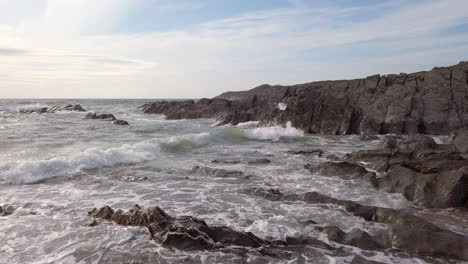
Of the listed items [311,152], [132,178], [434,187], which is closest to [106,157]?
[132,178]

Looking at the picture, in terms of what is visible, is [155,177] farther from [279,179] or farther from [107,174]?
[279,179]

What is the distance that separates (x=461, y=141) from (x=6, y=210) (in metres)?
16.4

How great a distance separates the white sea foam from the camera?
24.6 m

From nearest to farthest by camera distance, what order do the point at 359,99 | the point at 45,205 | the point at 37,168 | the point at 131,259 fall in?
the point at 131,259
the point at 45,205
the point at 37,168
the point at 359,99

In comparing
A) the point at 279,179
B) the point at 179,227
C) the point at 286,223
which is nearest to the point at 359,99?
the point at 279,179

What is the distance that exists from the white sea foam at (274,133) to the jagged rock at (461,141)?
10161 mm

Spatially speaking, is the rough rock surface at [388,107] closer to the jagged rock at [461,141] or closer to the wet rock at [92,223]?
the jagged rock at [461,141]

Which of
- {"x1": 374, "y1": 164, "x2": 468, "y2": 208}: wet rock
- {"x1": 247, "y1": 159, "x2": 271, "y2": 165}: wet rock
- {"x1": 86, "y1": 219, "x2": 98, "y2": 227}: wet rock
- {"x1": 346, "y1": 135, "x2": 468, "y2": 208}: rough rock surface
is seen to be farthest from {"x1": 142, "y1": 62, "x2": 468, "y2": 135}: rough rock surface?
{"x1": 86, "y1": 219, "x2": 98, "y2": 227}: wet rock

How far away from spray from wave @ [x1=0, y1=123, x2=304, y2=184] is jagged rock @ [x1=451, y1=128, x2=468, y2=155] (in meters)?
10.3

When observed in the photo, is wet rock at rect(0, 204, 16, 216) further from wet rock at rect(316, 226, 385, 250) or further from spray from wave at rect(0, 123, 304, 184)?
wet rock at rect(316, 226, 385, 250)

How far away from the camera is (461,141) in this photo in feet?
48.6

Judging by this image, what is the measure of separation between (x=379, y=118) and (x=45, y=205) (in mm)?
20967

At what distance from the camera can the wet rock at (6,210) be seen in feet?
27.5

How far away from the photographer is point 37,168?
12.8 m
